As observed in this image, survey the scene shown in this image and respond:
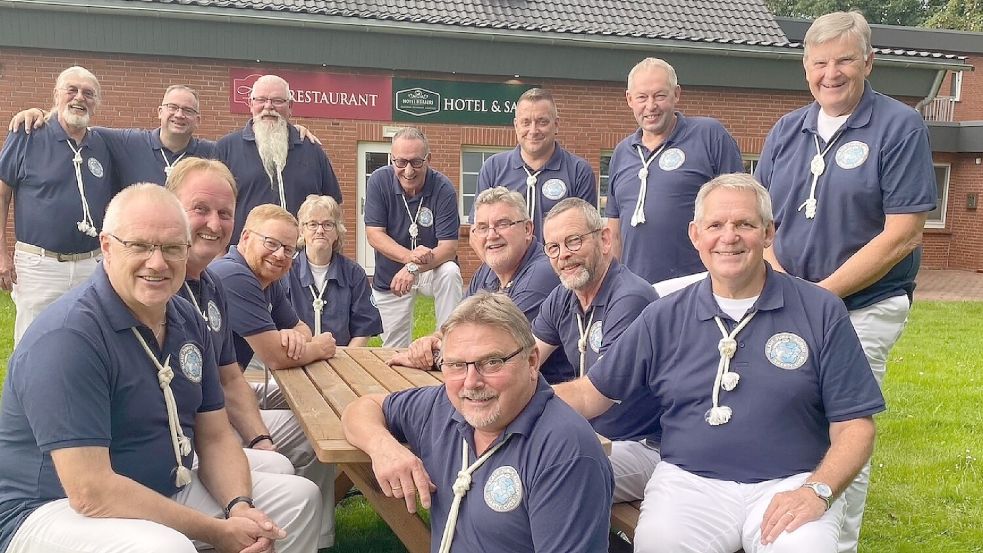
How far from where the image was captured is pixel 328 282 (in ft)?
16.9

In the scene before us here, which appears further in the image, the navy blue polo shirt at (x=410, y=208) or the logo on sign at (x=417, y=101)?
the logo on sign at (x=417, y=101)

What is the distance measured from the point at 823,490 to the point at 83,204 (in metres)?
4.93

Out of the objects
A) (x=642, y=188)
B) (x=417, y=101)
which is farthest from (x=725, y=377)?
(x=417, y=101)

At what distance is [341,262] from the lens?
5.23 meters

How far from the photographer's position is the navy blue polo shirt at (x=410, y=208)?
6387 millimetres

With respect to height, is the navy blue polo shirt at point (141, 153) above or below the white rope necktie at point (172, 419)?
above

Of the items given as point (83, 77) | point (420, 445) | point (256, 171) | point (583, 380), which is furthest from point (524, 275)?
point (83, 77)

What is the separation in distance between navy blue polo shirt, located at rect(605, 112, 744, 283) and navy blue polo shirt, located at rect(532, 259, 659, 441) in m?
1.17

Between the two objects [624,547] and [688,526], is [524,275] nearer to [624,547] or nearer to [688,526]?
[624,547]

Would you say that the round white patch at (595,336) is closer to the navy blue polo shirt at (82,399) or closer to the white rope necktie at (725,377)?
the white rope necktie at (725,377)

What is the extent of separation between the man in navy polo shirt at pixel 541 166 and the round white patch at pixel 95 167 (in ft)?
8.94

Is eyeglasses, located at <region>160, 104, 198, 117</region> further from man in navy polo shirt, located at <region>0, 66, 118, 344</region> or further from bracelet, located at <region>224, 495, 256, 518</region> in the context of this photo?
bracelet, located at <region>224, 495, 256, 518</region>

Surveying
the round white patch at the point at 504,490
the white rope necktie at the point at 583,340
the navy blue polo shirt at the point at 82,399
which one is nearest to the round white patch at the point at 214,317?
the navy blue polo shirt at the point at 82,399

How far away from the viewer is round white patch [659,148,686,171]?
15.7ft
